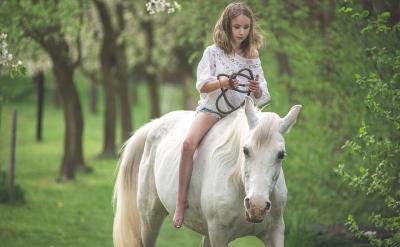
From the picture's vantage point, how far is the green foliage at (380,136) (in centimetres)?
674

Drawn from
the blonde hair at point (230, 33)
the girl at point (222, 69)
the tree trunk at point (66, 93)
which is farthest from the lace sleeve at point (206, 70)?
the tree trunk at point (66, 93)

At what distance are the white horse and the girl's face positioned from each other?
652 millimetres

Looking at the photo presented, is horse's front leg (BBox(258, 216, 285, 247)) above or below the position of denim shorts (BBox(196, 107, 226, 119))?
below

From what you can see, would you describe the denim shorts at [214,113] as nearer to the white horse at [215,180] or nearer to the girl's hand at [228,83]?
the white horse at [215,180]

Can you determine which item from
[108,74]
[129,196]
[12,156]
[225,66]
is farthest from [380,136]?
[108,74]

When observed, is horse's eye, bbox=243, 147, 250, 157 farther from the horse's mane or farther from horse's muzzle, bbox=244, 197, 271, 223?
horse's muzzle, bbox=244, 197, 271, 223

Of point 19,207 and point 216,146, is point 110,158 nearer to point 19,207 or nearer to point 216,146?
point 19,207

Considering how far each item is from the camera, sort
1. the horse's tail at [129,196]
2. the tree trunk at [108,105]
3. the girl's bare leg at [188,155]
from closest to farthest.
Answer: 1. the girl's bare leg at [188,155]
2. the horse's tail at [129,196]
3. the tree trunk at [108,105]

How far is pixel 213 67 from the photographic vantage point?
6.68 m

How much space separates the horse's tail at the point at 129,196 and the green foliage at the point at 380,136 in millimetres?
2233

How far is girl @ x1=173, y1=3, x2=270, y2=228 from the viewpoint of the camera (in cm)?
649

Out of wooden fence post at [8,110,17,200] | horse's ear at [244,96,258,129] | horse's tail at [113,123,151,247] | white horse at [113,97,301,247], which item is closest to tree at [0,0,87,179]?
wooden fence post at [8,110,17,200]

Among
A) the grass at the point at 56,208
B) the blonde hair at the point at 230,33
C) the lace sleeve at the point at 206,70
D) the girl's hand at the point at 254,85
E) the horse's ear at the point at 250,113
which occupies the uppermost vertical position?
the blonde hair at the point at 230,33

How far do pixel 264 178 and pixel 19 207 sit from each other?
8952 mm
